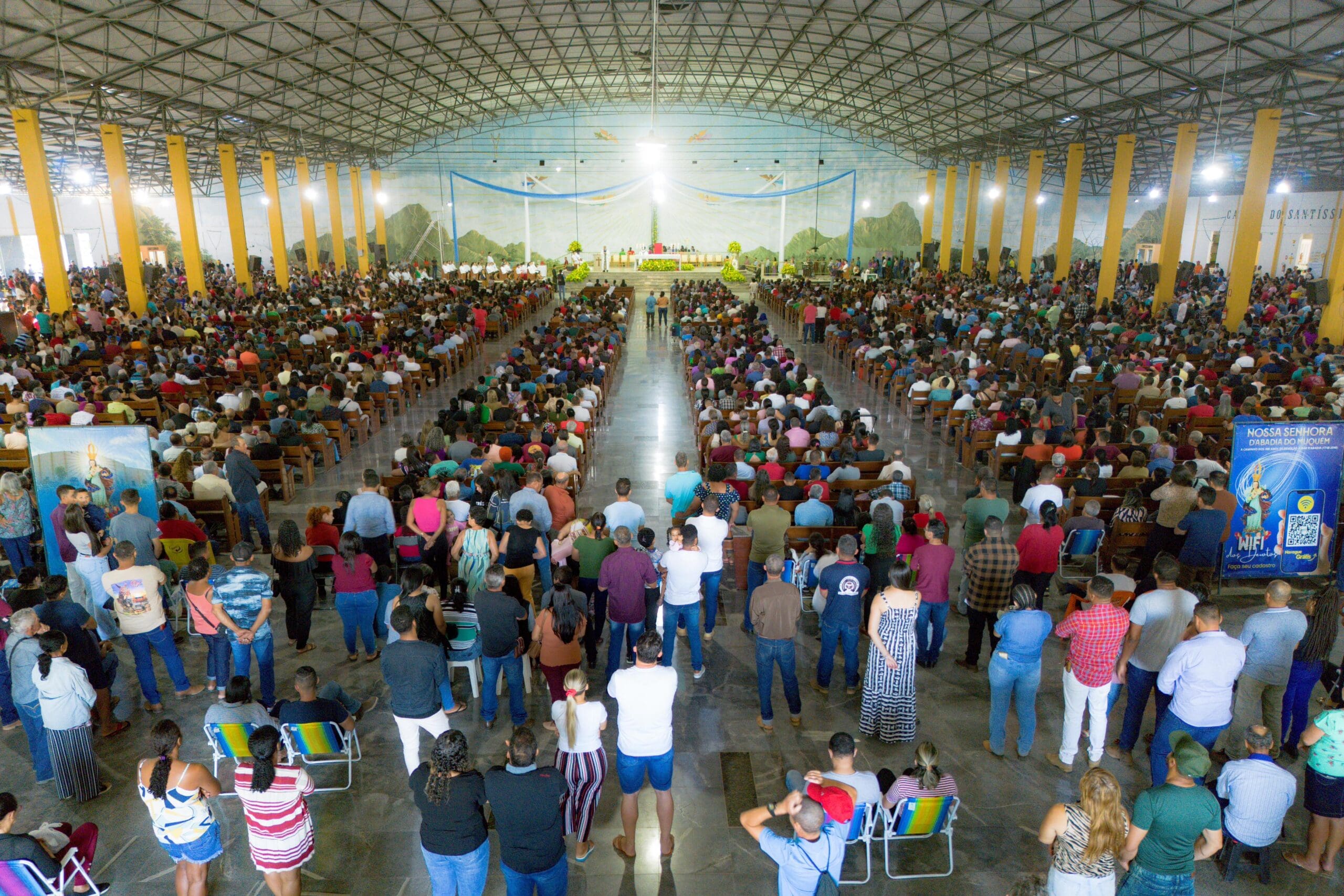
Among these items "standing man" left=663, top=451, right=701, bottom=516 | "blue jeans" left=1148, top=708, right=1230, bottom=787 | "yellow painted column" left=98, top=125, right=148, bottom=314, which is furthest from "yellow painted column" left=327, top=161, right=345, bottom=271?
"blue jeans" left=1148, top=708, right=1230, bottom=787

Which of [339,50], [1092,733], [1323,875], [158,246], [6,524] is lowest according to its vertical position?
[1323,875]

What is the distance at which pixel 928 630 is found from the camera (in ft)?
19.4

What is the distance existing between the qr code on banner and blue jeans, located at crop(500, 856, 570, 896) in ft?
22.5

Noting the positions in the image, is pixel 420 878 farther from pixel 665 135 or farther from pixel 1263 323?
pixel 665 135

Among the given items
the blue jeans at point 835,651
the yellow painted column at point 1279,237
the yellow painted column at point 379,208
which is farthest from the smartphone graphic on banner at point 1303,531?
the yellow painted column at point 379,208

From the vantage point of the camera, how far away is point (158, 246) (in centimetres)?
4272

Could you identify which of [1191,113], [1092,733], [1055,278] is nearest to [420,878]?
[1092,733]

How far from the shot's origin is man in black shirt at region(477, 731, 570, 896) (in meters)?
3.20

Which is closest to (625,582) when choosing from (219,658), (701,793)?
(701,793)

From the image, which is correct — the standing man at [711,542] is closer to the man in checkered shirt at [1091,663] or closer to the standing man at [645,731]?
the standing man at [645,731]

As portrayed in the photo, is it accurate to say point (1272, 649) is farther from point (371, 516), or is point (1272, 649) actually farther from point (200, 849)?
point (371, 516)

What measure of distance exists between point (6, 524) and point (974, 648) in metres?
8.26

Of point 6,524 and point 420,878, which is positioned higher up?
point 6,524

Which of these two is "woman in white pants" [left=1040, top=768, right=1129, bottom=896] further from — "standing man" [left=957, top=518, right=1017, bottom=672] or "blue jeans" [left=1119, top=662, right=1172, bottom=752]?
"standing man" [left=957, top=518, right=1017, bottom=672]
